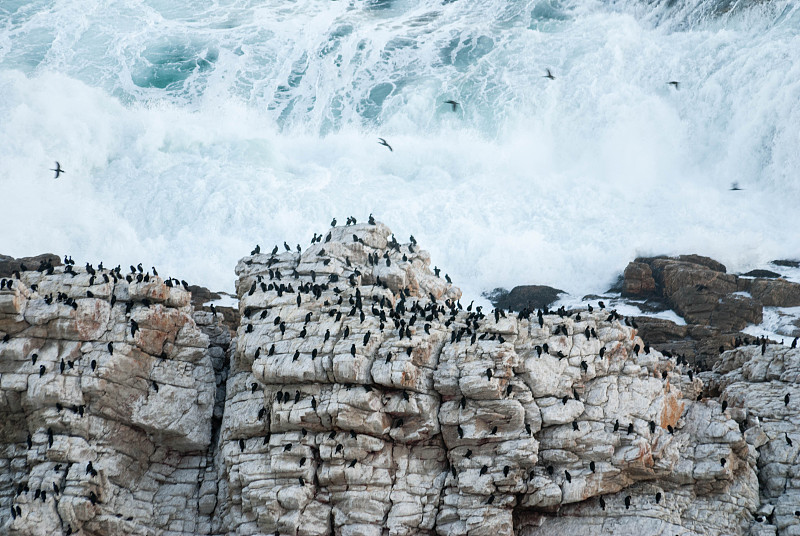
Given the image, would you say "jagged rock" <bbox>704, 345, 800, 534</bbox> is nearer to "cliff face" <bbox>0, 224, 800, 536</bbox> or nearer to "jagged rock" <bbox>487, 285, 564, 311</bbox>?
"cliff face" <bbox>0, 224, 800, 536</bbox>

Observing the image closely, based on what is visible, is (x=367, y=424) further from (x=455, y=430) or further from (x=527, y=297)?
(x=527, y=297)

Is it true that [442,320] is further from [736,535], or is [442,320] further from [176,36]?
[176,36]

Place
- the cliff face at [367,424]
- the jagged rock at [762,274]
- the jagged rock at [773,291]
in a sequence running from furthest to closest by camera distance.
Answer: the jagged rock at [762,274], the jagged rock at [773,291], the cliff face at [367,424]

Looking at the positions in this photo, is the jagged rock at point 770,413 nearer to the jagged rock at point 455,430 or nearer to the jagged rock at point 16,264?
the jagged rock at point 455,430

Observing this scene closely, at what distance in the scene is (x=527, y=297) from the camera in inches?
3110

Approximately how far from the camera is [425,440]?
152 ft

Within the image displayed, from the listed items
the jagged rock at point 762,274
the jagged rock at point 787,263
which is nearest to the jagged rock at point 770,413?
the jagged rock at point 762,274

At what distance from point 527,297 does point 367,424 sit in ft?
118

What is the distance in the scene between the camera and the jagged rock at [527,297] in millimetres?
77938

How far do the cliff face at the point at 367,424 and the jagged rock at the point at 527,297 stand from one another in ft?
86.9

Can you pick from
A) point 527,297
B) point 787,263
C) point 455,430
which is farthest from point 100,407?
point 787,263

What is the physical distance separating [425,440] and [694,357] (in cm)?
2199

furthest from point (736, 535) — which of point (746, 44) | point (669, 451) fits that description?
point (746, 44)

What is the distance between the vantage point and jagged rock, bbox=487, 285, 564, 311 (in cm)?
7794
